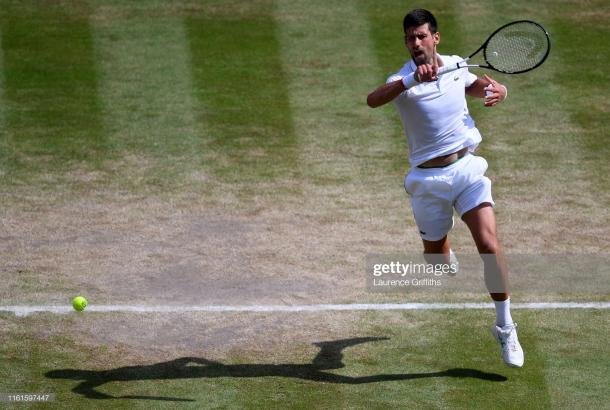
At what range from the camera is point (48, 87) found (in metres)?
15.7

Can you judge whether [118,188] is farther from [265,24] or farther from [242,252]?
[265,24]

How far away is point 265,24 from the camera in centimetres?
1720

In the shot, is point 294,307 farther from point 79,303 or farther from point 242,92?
point 242,92

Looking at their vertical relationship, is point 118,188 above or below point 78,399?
above

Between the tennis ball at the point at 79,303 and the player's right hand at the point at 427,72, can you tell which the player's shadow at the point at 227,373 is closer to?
the tennis ball at the point at 79,303

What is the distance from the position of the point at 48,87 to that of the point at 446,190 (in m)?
7.58

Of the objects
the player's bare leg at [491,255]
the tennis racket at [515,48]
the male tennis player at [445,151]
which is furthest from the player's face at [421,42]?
the player's bare leg at [491,255]

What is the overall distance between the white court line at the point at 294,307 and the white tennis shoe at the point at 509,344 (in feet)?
3.61

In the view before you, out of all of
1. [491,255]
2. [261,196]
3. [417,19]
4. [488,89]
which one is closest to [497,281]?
[491,255]

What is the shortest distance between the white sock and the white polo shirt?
1327 mm

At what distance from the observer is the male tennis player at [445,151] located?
9.48m

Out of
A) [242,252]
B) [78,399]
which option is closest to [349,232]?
[242,252]

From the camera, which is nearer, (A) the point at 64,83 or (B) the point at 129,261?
(B) the point at 129,261

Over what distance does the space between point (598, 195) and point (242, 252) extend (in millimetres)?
4064
